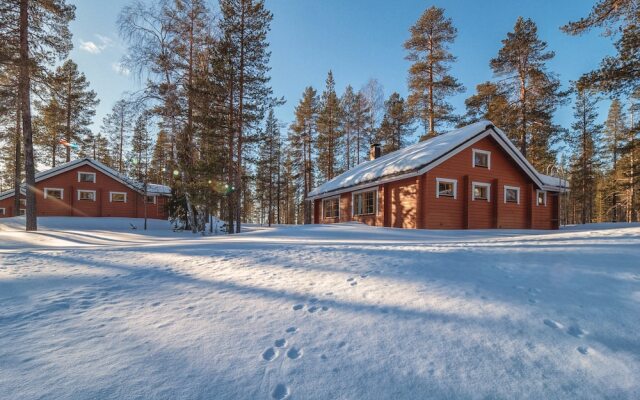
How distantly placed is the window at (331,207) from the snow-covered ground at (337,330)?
15.0m

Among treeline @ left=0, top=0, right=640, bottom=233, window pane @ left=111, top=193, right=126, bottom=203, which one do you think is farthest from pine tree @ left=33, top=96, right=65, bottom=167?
window pane @ left=111, top=193, right=126, bottom=203

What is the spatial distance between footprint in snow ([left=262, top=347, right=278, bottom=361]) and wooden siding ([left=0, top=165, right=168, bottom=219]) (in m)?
23.2

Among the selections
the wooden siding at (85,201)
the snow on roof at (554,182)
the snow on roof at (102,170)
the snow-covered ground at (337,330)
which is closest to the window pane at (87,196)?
the wooden siding at (85,201)

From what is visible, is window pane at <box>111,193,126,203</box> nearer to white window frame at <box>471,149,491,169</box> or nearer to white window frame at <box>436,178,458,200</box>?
white window frame at <box>436,178,458,200</box>

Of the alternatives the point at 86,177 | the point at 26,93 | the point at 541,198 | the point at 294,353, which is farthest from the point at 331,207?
the point at 86,177

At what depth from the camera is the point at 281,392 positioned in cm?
193

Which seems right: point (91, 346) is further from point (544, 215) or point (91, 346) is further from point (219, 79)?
point (544, 215)

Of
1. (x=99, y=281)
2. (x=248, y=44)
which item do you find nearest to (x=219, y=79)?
(x=248, y=44)

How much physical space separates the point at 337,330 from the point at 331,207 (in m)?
18.0

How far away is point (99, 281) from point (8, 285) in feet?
4.13

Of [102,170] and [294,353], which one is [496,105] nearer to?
[294,353]

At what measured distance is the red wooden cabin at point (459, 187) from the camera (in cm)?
1350

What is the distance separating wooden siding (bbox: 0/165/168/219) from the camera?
2300 cm

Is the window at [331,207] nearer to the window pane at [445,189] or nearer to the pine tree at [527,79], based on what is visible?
the window pane at [445,189]
